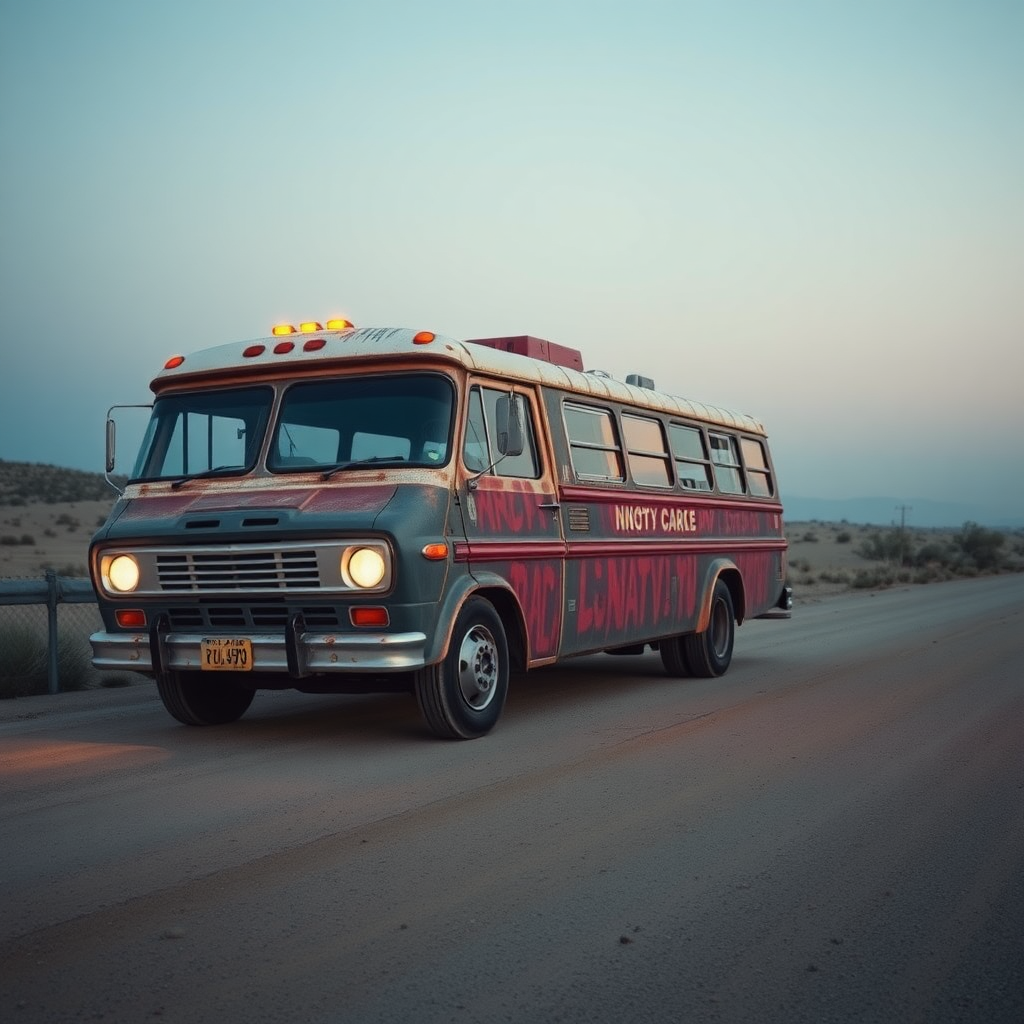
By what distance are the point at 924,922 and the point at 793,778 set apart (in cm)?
260

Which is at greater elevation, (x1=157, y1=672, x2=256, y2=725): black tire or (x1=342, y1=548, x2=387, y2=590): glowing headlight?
(x1=342, y1=548, x2=387, y2=590): glowing headlight

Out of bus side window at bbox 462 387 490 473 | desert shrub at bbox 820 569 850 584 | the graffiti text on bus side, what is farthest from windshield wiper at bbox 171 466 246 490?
desert shrub at bbox 820 569 850 584

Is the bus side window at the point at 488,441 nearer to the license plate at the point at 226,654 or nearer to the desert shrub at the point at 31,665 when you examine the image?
the license plate at the point at 226,654

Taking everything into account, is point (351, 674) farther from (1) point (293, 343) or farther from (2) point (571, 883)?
(2) point (571, 883)

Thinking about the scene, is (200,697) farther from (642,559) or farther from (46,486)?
(46,486)

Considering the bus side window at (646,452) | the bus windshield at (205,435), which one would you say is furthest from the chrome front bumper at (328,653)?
the bus side window at (646,452)

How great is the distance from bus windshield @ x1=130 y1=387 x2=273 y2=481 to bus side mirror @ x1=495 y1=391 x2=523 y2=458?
1.67 metres

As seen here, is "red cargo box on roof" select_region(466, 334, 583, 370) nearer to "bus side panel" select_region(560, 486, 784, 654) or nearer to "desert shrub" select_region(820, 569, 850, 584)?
"bus side panel" select_region(560, 486, 784, 654)

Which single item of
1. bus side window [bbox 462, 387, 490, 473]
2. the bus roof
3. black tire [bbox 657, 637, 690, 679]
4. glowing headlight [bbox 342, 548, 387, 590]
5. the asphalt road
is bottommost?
the asphalt road

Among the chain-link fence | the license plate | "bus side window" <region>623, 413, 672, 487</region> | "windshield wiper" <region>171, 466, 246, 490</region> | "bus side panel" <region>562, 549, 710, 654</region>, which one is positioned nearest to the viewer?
the license plate

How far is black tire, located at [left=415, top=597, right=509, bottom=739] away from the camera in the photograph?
27.8 ft

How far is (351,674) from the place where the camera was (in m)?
8.23

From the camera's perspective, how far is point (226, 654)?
832cm

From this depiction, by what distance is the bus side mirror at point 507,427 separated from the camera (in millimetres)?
8727
